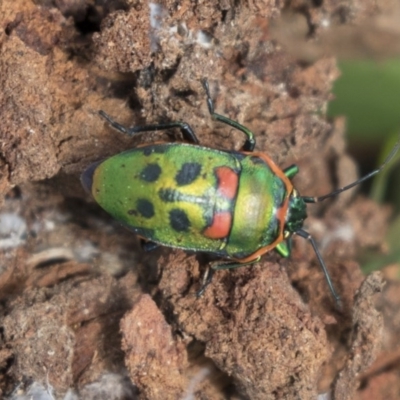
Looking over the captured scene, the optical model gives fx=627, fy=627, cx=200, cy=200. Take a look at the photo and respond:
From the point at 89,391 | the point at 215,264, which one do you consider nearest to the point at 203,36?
the point at 215,264

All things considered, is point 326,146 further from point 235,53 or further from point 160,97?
point 160,97

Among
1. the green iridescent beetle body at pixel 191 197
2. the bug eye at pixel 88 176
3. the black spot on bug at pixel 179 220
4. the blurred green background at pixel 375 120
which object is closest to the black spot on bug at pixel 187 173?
the green iridescent beetle body at pixel 191 197

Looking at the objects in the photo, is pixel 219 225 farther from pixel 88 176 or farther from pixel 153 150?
pixel 88 176

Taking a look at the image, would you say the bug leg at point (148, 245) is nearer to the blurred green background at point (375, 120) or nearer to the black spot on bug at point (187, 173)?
the black spot on bug at point (187, 173)

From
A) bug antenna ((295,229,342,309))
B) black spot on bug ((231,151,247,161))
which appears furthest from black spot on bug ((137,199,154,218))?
bug antenna ((295,229,342,309))

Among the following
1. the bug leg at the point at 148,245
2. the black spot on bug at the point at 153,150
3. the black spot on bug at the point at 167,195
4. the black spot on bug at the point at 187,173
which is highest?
the black spot on bug at the point at 153,150

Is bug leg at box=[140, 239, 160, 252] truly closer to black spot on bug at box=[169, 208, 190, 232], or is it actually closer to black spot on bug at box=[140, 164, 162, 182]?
black spot on bug at box=[169, 208, 190, 232]

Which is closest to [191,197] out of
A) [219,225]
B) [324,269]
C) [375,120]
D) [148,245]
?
[219,225]

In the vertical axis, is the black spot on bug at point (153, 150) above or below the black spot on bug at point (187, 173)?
above
